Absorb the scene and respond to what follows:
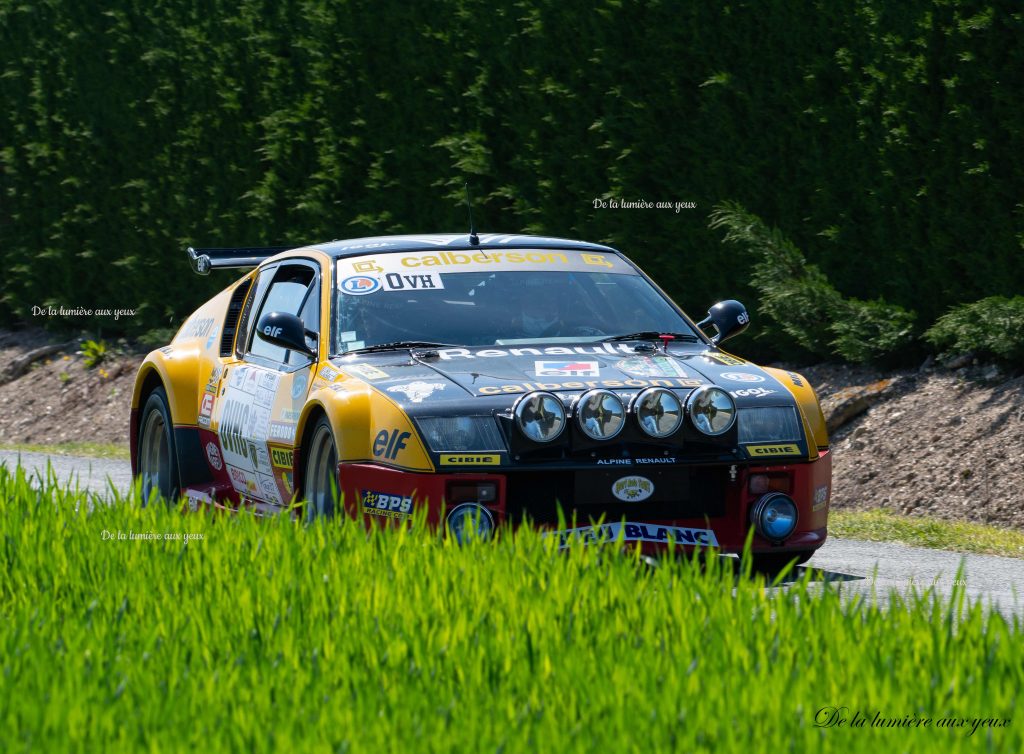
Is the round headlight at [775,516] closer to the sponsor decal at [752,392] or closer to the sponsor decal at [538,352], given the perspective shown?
the sponsor decal at [752,392]

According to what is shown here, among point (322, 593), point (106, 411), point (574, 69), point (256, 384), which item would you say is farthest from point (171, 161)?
point (322, 593)

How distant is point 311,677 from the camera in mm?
4227

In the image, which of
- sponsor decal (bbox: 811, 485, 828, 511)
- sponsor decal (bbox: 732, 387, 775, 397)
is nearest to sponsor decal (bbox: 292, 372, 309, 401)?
sponsor decal (bbox: 732, 387, 775, 397)

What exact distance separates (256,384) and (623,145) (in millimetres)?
5949

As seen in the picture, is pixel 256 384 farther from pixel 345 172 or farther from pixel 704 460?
pixel 345 172

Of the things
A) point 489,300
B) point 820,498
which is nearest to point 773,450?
point 820,498

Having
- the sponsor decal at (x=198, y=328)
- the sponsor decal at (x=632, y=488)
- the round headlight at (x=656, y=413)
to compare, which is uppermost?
the sponsor decal at (x=198, y=328)

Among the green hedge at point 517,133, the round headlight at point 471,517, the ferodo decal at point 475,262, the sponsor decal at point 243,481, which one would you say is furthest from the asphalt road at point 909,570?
the green hedge at point 517,133

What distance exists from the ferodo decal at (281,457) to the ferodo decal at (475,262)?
2.75ft

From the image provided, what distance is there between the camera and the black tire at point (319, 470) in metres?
7.01

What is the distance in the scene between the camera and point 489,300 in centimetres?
783

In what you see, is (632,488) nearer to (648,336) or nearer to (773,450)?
(773,450)

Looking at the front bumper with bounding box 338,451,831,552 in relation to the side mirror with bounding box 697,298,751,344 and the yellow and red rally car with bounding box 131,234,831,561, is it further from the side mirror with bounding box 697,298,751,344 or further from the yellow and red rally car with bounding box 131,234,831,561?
the side mirror with bounding box 697,298,751,344

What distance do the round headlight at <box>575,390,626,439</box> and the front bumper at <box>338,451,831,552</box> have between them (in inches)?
6.2
